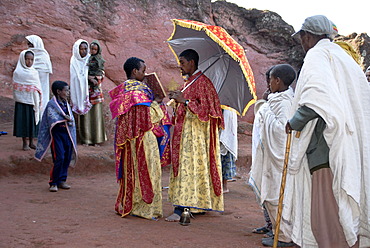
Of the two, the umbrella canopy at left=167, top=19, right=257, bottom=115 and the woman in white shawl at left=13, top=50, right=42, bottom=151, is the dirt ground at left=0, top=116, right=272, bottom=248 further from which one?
the umbrella canopy at left=167, top=19, right=257, bottom=115

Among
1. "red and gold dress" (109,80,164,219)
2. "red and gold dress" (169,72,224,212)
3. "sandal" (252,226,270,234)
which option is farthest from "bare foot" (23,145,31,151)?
"sandal" (252,226,270,234)

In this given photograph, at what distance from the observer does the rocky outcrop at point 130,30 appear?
13.1 metres

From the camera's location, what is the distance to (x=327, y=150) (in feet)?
11.4

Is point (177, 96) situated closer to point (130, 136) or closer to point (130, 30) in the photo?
point (130, 136)

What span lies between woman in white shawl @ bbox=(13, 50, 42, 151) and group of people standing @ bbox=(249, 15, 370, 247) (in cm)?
631

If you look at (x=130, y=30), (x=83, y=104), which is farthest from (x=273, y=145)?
(x=130, y=30)

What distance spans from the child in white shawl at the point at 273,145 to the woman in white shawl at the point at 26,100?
218 inches

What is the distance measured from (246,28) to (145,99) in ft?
44.9

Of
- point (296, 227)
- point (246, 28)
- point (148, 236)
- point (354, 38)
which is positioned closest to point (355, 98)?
point (296, 227)

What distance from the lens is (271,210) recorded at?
4492 millimetres

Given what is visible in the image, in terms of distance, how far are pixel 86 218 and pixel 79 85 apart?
15.3 ft

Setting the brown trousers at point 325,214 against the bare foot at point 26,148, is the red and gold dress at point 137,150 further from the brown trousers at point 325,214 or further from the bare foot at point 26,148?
the bare foot at point 26,148

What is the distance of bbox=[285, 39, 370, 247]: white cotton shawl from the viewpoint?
334cm

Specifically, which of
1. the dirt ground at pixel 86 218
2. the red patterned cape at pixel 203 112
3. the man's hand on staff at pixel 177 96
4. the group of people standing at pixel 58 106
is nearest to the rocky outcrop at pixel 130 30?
→ the group of people standing at pixel 58 106
